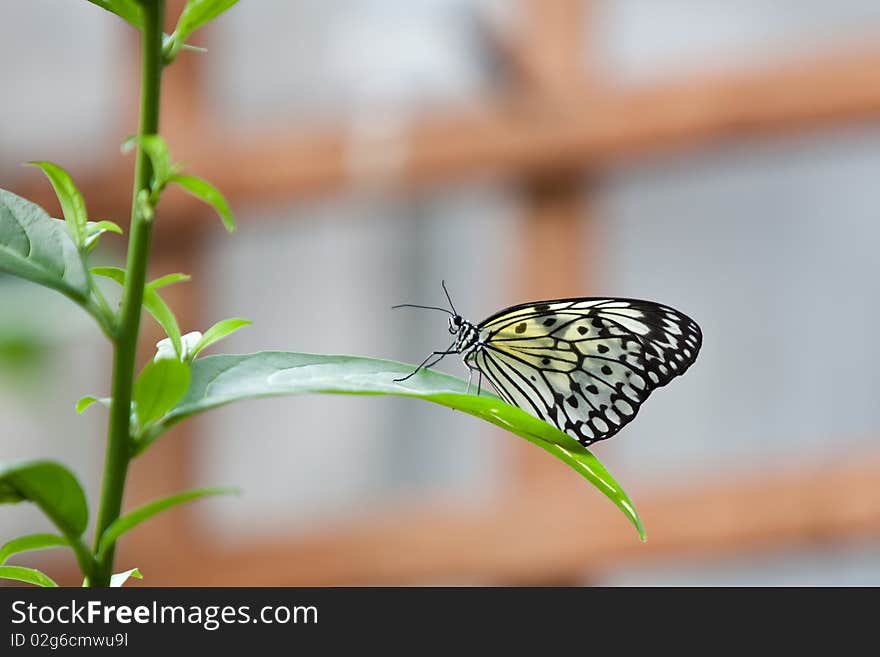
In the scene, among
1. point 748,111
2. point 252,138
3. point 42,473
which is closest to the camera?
point 42,473

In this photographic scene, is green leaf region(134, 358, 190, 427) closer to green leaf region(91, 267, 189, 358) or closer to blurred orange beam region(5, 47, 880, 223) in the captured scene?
green leaf region(91, 267, 189, 358)

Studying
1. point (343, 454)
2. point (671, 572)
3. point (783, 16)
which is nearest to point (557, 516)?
point (671, 572)

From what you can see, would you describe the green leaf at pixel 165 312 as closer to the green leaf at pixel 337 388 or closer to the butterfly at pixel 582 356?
the green leaf at pixel 337 388

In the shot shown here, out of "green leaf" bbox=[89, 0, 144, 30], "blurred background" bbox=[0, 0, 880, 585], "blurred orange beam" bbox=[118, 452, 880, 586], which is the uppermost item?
"blurred background" bbox=[0, 0, 880, 585]

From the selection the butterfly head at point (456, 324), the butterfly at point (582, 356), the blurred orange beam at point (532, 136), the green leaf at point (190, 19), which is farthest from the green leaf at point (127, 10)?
the blurred orange beam at point (532, 136)

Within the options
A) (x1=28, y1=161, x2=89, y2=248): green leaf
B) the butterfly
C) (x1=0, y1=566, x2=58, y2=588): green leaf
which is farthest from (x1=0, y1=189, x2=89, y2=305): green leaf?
the butterfly

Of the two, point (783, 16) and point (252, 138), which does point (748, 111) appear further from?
point (252, 138)
